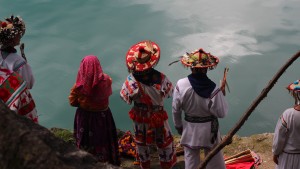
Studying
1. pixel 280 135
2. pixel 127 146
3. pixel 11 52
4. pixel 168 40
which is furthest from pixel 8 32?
pixel 168 40

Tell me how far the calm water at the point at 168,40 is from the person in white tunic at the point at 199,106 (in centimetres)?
1536

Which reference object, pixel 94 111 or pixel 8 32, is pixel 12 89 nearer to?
pixel 8 32

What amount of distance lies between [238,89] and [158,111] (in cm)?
1766

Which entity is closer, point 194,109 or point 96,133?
point 194,109

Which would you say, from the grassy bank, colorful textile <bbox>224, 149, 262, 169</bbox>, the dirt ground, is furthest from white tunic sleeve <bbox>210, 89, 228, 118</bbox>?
the grassy bank

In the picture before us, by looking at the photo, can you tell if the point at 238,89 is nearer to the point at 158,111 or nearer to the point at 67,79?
the point at 67,79

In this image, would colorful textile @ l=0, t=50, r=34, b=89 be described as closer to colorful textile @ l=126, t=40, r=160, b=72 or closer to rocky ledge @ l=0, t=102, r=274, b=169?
colorful textile @ l=126, t=40, r=160, b=72

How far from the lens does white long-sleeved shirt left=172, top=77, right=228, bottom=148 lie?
4.10 m

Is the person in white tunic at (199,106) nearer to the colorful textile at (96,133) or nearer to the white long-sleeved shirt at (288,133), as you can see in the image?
the white long-sleeved shirt at (288,133)

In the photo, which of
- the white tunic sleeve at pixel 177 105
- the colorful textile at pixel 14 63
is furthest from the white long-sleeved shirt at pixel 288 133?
the colorful textile at pixel 14 63

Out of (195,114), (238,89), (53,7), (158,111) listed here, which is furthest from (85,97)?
(53,7)

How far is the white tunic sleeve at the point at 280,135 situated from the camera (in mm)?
3798

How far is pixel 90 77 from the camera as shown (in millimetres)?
4180

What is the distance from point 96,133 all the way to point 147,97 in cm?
74
